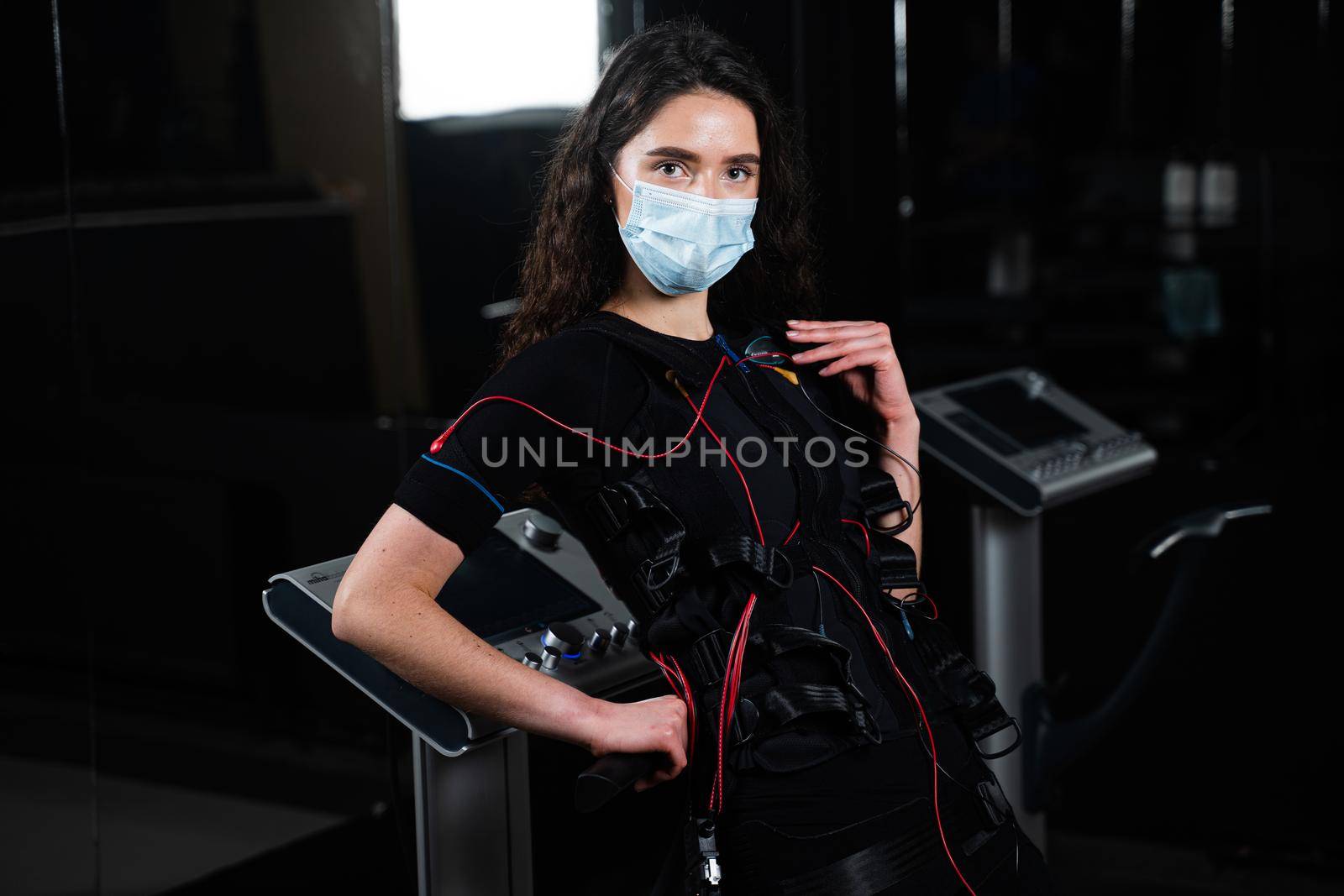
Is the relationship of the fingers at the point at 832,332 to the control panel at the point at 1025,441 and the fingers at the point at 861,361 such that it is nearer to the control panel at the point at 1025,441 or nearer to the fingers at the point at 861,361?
the fingers at the point at 861,361

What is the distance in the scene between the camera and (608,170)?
1403 mm

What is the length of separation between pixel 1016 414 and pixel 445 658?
1294mm

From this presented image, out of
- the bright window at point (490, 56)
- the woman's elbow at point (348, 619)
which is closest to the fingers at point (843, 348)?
the woman's elbow at point (348, 619)

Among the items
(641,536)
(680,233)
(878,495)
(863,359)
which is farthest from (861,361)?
(641,536)

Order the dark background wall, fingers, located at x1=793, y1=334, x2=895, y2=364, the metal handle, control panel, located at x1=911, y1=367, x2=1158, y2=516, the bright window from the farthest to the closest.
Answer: the bright window → the dark background wall → control panel, located at x1=911, y1=367, x2=1158, y2=516 → fingers, located at x1=793, y1=334, x2=895, y2=364 → the metal handle

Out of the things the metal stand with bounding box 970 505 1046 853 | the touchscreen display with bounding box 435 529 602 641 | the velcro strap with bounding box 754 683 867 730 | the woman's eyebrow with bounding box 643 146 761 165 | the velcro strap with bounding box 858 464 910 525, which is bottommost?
the metal stand with bounding box 970 505 1046 853

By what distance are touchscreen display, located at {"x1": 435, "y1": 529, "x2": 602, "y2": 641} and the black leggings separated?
0.32 m

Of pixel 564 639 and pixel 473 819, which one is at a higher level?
pixel 564 639

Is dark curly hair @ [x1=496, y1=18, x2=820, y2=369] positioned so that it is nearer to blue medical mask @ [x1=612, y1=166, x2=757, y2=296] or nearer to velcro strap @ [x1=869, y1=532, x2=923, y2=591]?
blue medical mask @ [x1=612, y1=166, x2=757, y2=296]

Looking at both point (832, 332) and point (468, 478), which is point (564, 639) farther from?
point (832, 332)

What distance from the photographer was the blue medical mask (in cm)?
136

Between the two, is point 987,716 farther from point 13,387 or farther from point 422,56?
point 422,56

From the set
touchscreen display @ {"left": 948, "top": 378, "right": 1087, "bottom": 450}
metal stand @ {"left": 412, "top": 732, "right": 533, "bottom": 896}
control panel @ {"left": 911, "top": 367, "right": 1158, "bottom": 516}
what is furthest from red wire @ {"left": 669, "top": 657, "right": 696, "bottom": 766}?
touchscreen display @ {"left": 948, "top": 378, "right": 1087, "bottom": 450}

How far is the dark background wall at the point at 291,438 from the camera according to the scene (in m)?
2.25
